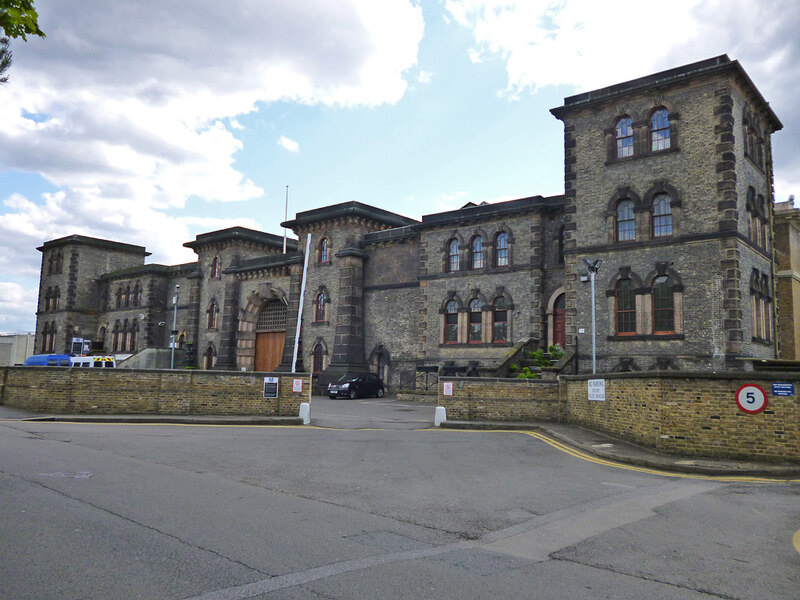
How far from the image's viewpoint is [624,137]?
2644 centimetres

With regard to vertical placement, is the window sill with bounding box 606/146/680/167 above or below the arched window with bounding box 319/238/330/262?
above

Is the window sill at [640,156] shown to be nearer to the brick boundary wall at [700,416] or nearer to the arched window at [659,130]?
the arched window at [659,130]

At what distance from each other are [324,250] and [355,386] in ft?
33.3

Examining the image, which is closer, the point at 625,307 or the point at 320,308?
the point at 625,307

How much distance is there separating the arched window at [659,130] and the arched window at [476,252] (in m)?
9.86

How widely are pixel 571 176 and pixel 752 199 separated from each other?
23.4 feet

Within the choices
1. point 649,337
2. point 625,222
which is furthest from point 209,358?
point 649,337

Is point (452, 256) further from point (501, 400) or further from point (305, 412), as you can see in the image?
point (305, 412)

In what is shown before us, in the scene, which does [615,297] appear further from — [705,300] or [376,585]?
[376,585]

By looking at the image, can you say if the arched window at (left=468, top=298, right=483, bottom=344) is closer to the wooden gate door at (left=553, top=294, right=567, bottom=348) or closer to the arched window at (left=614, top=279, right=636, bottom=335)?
the wooden gate door at (left=553, top=294, right=567, bottom=348)

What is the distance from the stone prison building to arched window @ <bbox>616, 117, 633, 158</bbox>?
0.15 ft

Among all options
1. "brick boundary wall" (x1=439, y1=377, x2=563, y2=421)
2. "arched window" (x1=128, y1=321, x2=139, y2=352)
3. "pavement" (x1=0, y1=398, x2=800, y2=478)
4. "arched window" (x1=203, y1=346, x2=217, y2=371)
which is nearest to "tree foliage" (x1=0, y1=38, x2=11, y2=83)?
"pavement" (x1=0, y1=398, x2=800, y2=478)

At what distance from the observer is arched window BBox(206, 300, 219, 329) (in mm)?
47188

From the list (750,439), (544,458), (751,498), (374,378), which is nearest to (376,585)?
(751,498)
